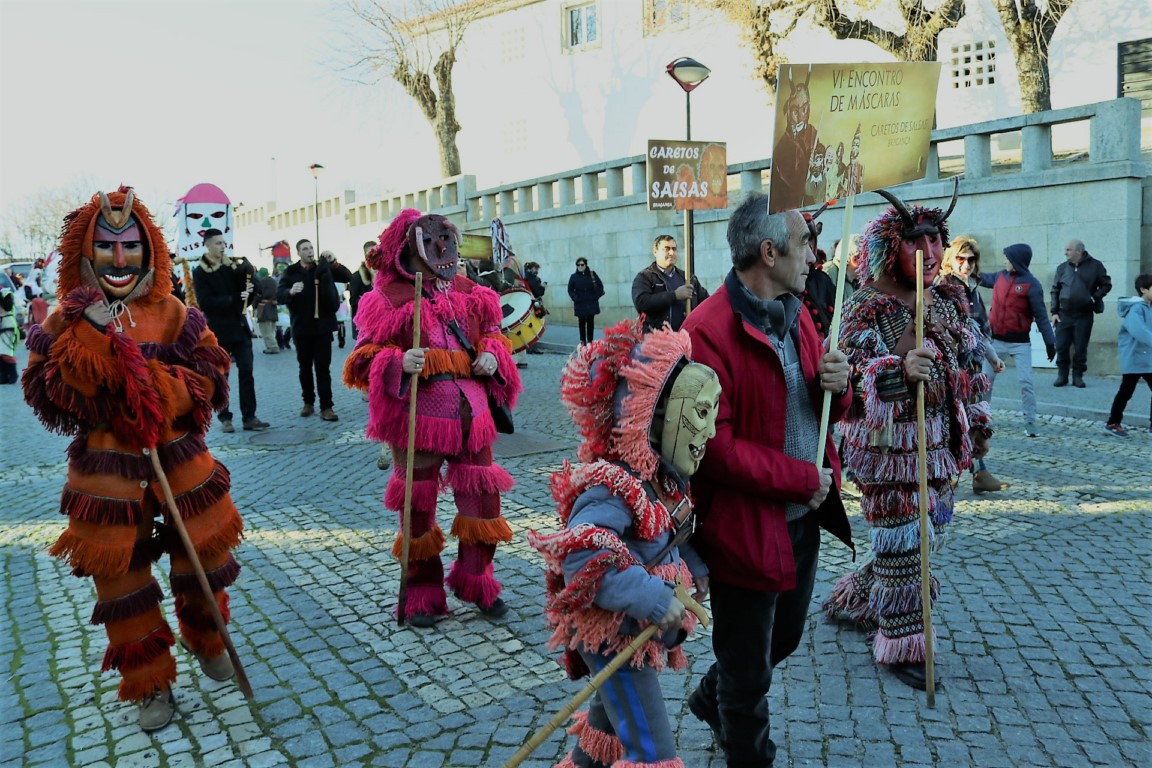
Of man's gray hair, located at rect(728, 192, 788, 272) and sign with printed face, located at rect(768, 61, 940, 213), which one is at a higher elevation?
sign with printed face, located at rect(768, 61, 940, 213)

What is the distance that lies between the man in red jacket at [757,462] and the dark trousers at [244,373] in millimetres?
8374

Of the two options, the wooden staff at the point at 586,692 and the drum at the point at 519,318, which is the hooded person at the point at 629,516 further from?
the drum at the point at 519,318

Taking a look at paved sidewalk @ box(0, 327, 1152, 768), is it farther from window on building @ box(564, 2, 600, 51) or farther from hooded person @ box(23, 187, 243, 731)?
window on building @ box(564, 2, 600, 51)

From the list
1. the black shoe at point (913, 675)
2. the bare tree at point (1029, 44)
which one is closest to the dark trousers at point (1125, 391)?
the black shoe at point (913, 675)

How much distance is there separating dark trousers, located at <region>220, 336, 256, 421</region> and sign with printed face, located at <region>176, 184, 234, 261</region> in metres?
1.03

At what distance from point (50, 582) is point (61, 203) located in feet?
174

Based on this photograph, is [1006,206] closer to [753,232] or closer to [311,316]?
[311,316]

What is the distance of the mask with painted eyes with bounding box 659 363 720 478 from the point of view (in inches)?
108

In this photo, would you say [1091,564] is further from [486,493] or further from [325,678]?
[325,678]

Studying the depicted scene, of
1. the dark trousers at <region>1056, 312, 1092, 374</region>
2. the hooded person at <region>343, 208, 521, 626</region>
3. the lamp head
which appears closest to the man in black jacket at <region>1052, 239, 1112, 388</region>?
the dark trousers at <region>1056, 312, 1092, 374</region>

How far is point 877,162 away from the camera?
156 inches

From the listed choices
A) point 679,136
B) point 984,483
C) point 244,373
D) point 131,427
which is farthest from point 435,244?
point 679,136

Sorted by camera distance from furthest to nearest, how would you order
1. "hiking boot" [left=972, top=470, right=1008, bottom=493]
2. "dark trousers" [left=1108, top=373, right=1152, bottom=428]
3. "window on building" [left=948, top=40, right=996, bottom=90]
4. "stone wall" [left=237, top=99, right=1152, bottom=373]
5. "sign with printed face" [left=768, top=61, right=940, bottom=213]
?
"window on building" [left=948, top=40, right=996, bottom=90], "stone wall" [left=237, top=99, right=1152, bottom=373], "dark trousers" [left=1108, top=373, right=1152, bottom=428], "hiking boot" [left=972, top=470, right=1008, bottom=493], "sign with printed face" [left=768, top=61, right=940, bottom=213]

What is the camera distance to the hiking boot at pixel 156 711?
3973 mm
